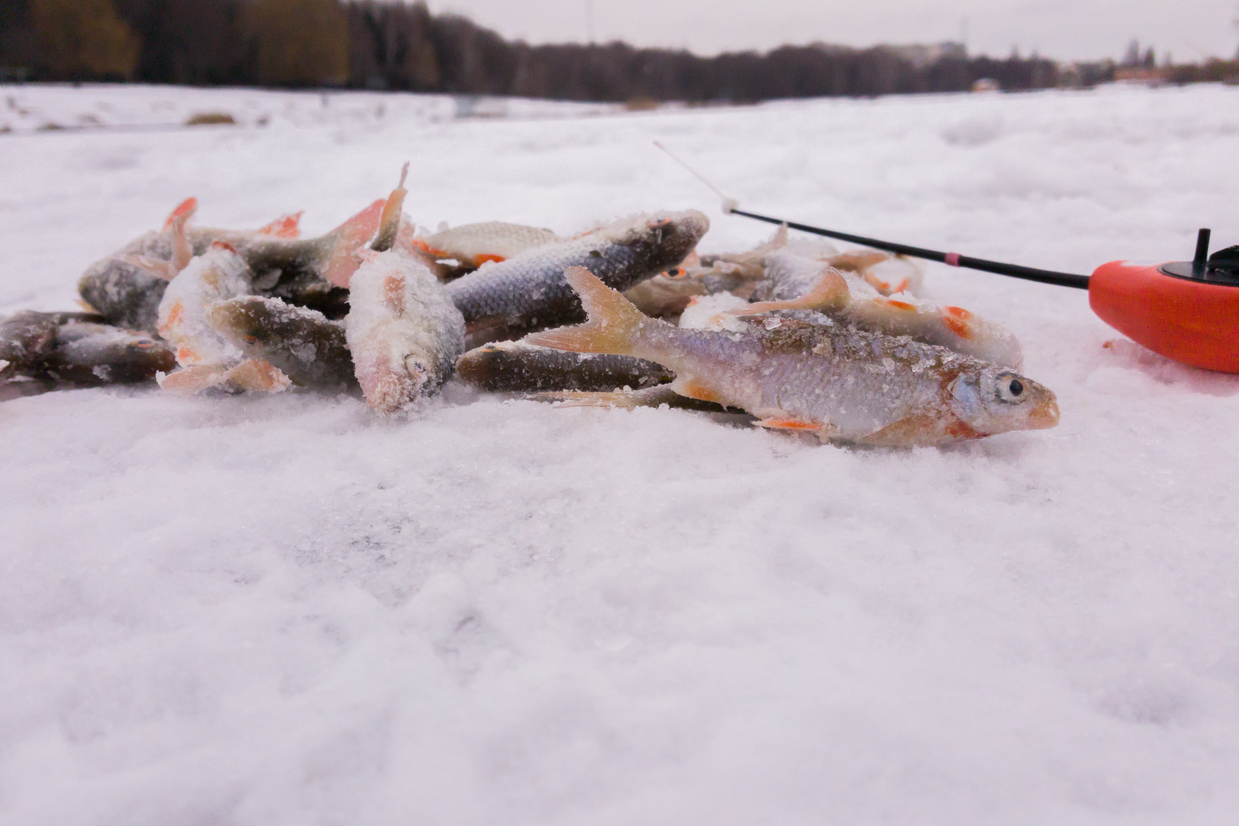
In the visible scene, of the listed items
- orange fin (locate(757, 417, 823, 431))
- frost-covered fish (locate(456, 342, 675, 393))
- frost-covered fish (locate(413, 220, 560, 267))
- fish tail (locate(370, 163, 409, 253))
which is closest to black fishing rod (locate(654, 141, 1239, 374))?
orange fin (locate(757, 417, 823, 431))

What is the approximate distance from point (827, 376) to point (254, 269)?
235 centimetres

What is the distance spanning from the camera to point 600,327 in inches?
72.2

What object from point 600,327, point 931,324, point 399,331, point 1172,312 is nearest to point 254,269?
point 399,331

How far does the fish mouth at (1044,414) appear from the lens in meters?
1.71

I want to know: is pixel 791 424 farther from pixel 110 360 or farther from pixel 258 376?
pixel 110 360

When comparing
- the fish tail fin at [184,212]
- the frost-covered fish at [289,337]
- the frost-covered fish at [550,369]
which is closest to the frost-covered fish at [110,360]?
the fish tail fin at [184,212]

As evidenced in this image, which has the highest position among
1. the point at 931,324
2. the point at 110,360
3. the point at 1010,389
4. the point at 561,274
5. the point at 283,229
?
the point at 283,229

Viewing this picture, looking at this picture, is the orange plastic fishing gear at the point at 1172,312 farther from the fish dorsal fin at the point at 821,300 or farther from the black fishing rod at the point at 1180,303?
the fish dorsal fin at the point at 821,300

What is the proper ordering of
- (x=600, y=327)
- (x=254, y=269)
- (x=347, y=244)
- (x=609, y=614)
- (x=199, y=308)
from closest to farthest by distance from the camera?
(x=609, y=614) → (x=600, y=327) → (x=199, y=308) → (x=347, y=244) → (x=254, y=269)

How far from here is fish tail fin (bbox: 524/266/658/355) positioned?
5.98 feet

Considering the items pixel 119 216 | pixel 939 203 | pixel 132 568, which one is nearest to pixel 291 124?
pixel 119 216

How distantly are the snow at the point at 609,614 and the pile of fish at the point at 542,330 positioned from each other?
12 cm

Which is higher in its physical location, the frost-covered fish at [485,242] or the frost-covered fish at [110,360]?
the frost-covered fish at [485,242]

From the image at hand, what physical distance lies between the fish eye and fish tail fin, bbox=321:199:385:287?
222 cm
